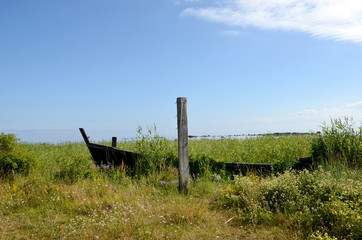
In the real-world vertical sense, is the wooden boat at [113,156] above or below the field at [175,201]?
above

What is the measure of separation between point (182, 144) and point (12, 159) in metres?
5.42

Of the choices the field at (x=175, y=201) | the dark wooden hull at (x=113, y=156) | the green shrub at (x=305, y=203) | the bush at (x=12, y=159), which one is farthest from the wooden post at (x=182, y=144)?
the bush at (x=12, y=159)

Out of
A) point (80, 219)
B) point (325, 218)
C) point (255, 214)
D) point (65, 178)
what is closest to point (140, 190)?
point (80, 219)

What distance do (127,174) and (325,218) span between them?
6021mm

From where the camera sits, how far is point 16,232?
5320mm

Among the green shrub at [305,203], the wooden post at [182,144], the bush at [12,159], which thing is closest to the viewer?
the green shrub at [305,203]

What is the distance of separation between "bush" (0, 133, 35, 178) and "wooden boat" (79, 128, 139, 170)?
7.32 feet

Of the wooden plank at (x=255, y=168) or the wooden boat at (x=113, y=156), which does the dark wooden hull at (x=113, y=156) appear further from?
the wooden plank at (x=255, y=168)

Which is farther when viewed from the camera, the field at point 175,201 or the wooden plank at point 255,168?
the wooden plank at point 255,168

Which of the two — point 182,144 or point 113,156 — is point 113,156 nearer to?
point 113,156

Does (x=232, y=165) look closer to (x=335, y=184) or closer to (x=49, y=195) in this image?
(x=335, y=184)

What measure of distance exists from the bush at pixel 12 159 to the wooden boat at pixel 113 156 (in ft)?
7.32

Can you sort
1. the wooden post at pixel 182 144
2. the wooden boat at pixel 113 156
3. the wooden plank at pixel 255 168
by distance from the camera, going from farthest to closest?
1. the wooden boat at pixel 113 156
2. the wooden plank at pixel 255 168
3. the wooden post at pixel 182 144

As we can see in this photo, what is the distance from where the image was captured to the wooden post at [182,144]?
7562 mm
